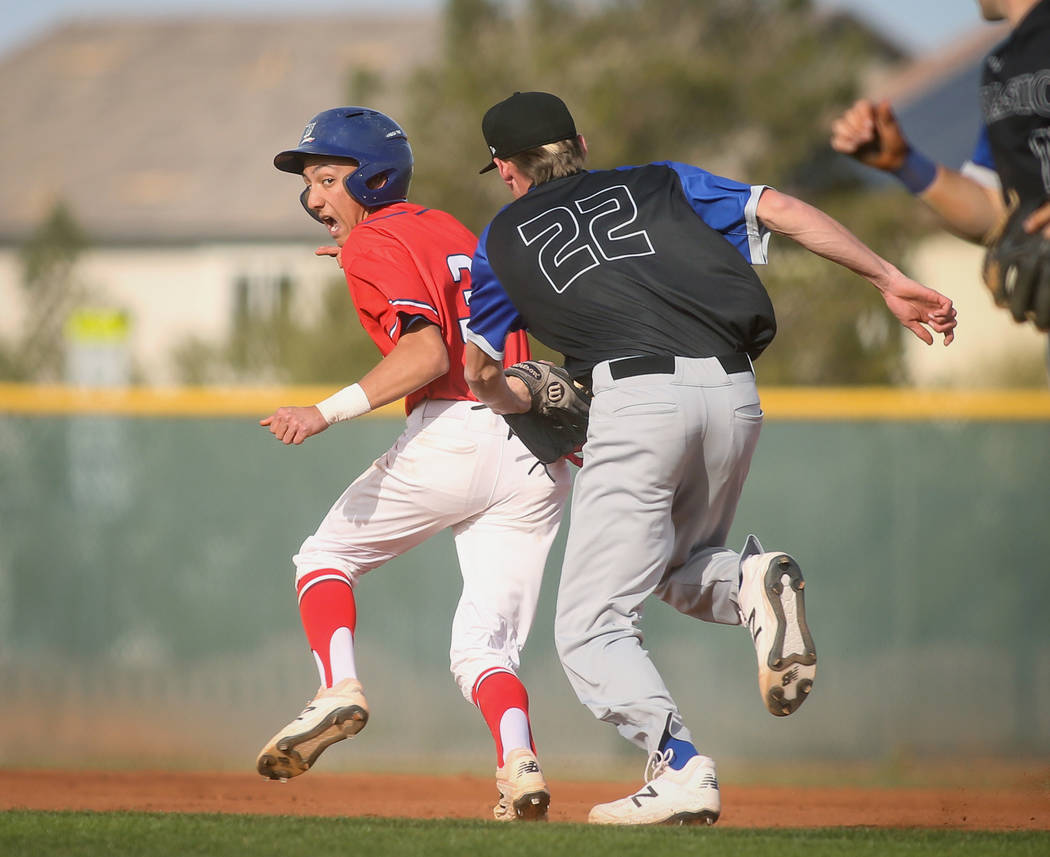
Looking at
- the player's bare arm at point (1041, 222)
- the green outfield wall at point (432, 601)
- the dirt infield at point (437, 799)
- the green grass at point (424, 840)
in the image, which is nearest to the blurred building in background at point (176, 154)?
the green outfield wall at point (432, 601)

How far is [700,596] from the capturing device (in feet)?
14.6

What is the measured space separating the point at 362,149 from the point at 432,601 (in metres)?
3.97

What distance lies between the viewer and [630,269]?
422cm

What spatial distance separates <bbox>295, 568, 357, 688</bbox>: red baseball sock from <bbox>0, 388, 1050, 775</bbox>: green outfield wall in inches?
139

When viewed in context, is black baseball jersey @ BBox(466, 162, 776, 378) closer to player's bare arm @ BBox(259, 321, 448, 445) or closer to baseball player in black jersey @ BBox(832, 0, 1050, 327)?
player's bare arm @ BBox(259, 321, 448, 445)

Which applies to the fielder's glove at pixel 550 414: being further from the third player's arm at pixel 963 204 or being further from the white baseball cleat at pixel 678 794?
the third player's arm at pixel 963 204

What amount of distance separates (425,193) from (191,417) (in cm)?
685

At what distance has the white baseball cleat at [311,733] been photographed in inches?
171

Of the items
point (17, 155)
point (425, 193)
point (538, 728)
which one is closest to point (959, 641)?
point (538, 728)

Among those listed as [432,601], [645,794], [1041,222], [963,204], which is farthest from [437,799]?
[1041,222]

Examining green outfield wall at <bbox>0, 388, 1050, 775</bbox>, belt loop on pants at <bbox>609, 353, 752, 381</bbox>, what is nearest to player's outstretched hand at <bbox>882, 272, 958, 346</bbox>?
belt loop on pants at <bbox>609, 353, 752, 381</bbox>

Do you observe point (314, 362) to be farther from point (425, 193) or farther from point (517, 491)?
point (517, 491)

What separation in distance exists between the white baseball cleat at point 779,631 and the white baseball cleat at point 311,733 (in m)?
1.25

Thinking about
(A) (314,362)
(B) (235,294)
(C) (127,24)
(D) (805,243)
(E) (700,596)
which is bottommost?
(E) (700,596)
